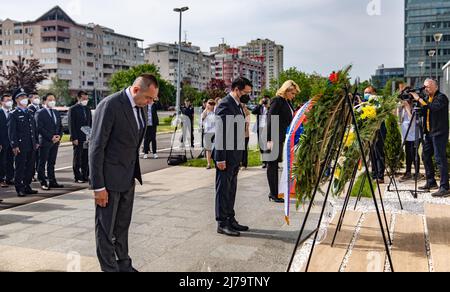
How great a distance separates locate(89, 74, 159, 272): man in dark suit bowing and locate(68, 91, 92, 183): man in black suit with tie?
658cm

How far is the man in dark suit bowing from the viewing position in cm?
367

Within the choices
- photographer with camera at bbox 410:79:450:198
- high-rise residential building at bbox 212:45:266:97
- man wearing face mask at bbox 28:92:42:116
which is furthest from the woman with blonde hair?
high-rise residential building at bbox 212:45:266:97

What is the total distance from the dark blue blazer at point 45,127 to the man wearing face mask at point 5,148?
74cm

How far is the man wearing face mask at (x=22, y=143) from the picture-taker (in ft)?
27.4

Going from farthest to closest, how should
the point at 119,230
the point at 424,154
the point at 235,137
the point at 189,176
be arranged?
the point at 189,176, the point at 424,154, the point at 235,137, the point at 119,230

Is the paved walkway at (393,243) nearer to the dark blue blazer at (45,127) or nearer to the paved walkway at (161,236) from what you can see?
the paved walkway at (161,236)

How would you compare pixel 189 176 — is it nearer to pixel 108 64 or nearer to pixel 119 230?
pixel 119 230

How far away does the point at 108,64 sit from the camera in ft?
388

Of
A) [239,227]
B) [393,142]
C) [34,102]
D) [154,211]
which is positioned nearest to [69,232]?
[154,211]

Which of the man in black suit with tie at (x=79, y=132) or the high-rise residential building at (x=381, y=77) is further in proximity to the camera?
the man in black suit with tie at (x=79, y=132)

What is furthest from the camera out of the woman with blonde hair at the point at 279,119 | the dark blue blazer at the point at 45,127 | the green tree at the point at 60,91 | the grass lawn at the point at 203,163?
the green tree at the point at 60,91

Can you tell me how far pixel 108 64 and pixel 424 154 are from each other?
386 ft

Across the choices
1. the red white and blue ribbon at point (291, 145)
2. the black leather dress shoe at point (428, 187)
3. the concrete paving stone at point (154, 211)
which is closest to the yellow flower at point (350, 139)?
the red white and blue ribbon at point (291, 145)
